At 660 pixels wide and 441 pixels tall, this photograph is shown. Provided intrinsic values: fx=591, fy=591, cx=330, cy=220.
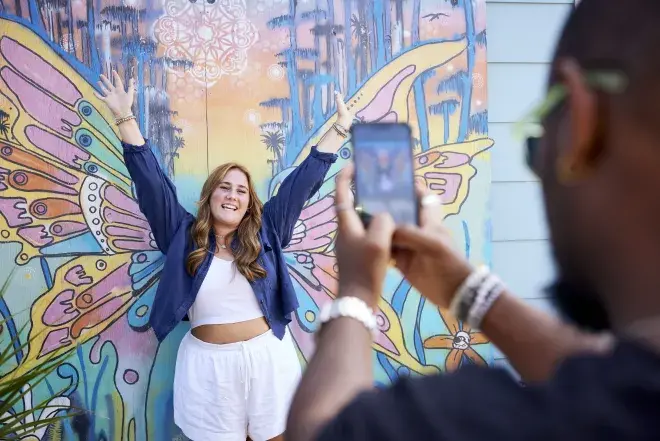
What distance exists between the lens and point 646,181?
590 mm

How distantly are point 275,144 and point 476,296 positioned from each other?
2392 mm

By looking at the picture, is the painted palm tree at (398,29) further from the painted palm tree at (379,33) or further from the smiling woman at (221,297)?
the smiling woman at (221,297)

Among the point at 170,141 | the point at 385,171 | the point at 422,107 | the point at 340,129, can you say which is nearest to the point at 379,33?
the point at 422,107

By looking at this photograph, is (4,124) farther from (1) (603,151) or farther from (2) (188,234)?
(1) (603,151)

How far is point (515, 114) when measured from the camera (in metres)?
3.55

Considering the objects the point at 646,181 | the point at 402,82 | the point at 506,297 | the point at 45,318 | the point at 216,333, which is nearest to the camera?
the point at 646,181

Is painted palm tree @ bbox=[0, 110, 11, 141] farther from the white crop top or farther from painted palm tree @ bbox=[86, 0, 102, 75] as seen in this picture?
the white crop top

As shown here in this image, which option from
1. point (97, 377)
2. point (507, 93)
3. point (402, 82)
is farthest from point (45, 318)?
point (507, 93)

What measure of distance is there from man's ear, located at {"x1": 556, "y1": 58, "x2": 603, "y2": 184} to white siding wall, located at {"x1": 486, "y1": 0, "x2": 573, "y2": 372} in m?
2.95

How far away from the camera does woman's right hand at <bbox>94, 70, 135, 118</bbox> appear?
289cm

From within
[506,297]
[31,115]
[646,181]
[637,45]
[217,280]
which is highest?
[31,115]

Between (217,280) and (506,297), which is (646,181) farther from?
(217,280)

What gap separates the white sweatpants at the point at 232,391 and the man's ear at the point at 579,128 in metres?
2.39

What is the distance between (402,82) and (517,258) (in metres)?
1.26
